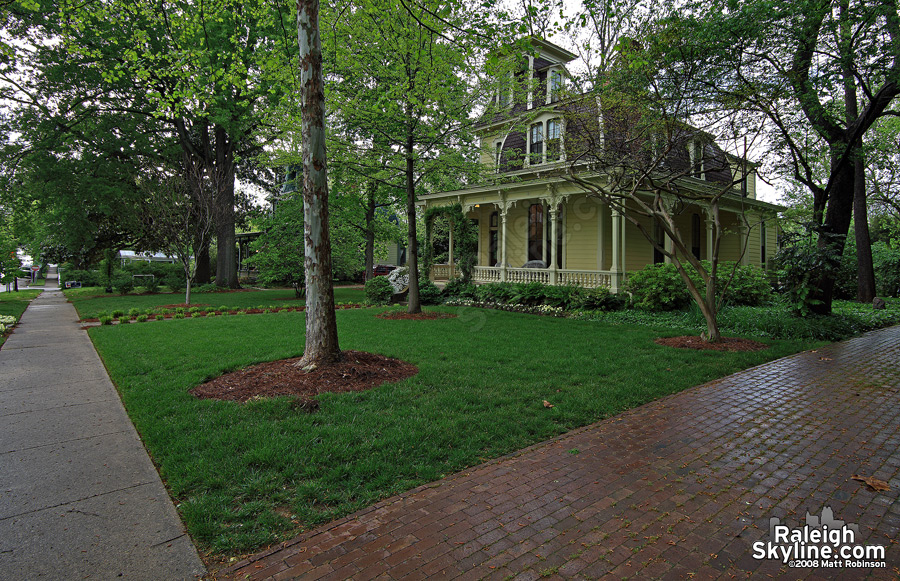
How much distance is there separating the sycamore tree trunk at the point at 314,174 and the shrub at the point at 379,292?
1089 cm

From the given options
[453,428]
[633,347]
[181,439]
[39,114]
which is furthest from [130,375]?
[39,114]

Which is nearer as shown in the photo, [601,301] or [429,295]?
[601,301]

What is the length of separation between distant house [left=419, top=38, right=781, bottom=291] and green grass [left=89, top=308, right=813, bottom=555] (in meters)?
6.28

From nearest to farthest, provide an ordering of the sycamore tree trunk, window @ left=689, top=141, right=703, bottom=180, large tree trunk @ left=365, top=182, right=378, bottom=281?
1. the sycamore tree trunk
2. window @ left=689, top=141, right=703, bottom=180
3. large tree trunk @ left=365, top=182, right=378, bottom=281

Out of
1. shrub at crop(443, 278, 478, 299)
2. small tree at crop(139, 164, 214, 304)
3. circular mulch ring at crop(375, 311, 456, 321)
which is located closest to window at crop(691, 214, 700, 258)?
shrub at crop(443, 278, 478, 299)

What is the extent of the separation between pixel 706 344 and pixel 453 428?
20.8ft

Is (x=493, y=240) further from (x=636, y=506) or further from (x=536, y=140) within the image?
(x=636, y=506)

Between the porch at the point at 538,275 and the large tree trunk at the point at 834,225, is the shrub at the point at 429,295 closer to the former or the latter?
the porch at the point at 538,275

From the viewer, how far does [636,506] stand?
2938 millimetres

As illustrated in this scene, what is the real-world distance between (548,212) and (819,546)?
1569 cm

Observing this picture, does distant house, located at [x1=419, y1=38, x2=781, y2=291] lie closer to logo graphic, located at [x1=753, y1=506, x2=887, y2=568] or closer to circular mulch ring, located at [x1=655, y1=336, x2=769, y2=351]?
circular mulch ring, located at [x1=655, y1=336, x2=769, y2=351]

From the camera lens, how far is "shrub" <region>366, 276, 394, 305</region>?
16.7m

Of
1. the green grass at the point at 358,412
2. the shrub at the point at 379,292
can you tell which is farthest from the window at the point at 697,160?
the shrub at the point at 379,292

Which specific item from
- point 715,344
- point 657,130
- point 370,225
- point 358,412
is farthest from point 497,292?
point 370,225
